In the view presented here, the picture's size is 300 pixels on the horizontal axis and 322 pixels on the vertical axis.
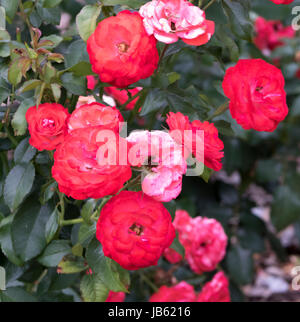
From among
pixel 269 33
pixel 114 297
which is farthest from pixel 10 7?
pixel 269 33

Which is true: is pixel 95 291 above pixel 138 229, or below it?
below

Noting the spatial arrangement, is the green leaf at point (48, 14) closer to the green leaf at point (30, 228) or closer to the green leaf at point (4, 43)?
the green leaf at point (4, 43)

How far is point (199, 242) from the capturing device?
46.4 inches

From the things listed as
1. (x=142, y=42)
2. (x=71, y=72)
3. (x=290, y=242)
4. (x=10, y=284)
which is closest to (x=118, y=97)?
(x=71, y=72)

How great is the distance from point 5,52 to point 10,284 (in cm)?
51

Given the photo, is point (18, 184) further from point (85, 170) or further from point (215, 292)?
point (215, 292)

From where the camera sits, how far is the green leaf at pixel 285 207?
1801 millimetres

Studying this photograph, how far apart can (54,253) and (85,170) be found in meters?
0.34

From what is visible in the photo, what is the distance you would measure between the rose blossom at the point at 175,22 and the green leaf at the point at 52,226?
0.38 meters

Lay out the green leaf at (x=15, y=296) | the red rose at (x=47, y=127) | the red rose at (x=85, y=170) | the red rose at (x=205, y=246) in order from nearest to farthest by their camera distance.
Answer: the red rose at (x=85, y=170)
the red rose at (x=47, y=127)
the green leaf at (x=15, y=296)
the red rose at (x=205, y=246)

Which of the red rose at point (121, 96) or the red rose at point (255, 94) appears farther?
the red rose at point (121, 96)

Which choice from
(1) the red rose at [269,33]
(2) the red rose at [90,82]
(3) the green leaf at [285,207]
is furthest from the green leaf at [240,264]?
(2) the red rose at [90,82]

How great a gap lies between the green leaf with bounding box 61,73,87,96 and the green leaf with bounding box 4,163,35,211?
0.55ft
